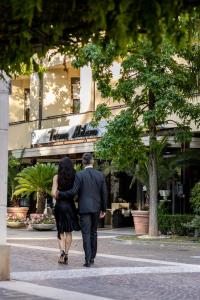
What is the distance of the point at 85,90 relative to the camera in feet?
98.5

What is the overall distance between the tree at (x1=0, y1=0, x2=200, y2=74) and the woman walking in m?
7.59

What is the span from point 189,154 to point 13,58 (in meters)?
17.7

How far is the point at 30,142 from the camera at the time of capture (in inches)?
1324

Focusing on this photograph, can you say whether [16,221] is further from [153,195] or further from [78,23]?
[78,23]

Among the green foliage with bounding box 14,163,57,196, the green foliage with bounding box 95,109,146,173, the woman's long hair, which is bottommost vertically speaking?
the woman's long hair

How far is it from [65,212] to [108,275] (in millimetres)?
2010

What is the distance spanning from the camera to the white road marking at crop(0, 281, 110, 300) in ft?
29.1

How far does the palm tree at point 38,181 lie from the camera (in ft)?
91.7

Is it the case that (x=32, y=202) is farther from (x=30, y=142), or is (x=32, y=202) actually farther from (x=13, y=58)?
(x=13, y=58)

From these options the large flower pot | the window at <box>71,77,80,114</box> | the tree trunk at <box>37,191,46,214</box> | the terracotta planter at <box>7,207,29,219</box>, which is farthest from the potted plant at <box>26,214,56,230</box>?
the window at <box>71,77,80,114</box>

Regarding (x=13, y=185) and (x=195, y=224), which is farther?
(x=13, y=185)

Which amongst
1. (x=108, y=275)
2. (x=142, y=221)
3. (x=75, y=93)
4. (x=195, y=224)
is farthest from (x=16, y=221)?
(x=108, y=275)

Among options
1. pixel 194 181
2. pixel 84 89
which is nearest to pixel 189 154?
pixel 194 181

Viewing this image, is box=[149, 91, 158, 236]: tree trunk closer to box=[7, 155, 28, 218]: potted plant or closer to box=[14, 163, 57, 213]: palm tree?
box=[14, 163, 57, 213]: palm tree
